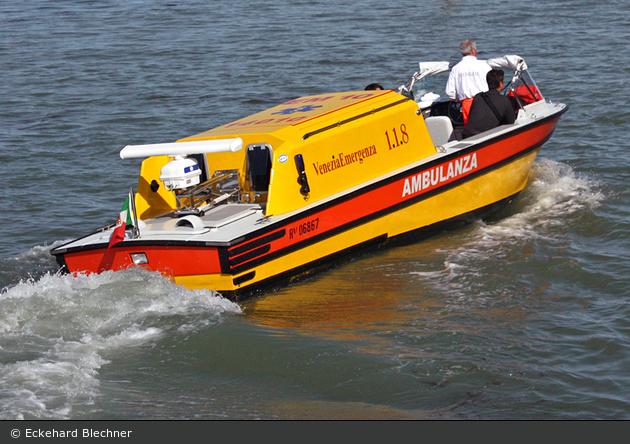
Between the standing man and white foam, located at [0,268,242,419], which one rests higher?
the standing man

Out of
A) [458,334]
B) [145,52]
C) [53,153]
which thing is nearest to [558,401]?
[458,334]

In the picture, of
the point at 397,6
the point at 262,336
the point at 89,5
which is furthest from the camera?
the point at 89,5

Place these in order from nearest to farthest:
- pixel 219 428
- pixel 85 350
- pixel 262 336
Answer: pixel 219 428
pixel 85 350
pixel 262 336

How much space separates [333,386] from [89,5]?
24.5 metres

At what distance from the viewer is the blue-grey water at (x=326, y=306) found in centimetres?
529

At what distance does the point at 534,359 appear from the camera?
591 centimetres

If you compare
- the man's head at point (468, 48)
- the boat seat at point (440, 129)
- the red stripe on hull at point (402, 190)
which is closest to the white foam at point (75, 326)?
the red stripe on hull at point (402, 190)

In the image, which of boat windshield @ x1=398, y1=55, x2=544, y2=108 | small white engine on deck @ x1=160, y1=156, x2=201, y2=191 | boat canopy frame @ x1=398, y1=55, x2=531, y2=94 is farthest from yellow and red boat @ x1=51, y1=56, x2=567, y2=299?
boat canopy frame @ x1=398, y1=55, x2=531, y2=94

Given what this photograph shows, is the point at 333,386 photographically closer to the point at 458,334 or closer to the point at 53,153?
the point at 458,334

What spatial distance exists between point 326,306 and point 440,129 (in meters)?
3.21

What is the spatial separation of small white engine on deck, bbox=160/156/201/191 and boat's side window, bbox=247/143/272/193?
2.35ft

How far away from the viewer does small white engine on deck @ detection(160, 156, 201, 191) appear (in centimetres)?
710

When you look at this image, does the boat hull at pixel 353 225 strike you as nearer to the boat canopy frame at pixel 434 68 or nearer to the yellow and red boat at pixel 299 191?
the yellow and red boat at pixel 299 191

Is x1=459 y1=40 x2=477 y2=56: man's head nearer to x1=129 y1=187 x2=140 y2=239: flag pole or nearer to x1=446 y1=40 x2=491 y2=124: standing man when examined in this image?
x1=446 y1=40 x2=491 y2=124: standing man
